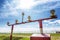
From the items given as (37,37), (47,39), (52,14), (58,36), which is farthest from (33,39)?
(58,36)

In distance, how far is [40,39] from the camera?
A: 6.50 ft

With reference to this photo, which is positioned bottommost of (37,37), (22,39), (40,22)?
(22,39)

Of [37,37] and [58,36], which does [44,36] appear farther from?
[58,36]

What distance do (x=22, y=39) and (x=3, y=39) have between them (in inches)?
27.6

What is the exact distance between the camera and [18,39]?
4305mm

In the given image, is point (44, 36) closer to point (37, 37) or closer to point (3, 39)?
point (37, 37)

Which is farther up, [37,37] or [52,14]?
[52,14]

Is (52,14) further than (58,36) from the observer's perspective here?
No

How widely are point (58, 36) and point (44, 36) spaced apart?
2.74m

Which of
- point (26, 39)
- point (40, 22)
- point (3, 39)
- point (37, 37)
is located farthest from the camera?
point (26, 39)

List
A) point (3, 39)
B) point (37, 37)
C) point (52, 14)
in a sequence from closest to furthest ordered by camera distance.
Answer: point (52, 14) < point (37, 37) < point (3, 39)

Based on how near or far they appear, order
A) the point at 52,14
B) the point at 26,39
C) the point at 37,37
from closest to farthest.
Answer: the point at 52,14, the point at 37,37, the point at 26,39

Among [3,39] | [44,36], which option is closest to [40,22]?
[44,36]

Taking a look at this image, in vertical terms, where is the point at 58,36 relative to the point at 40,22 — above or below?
below
